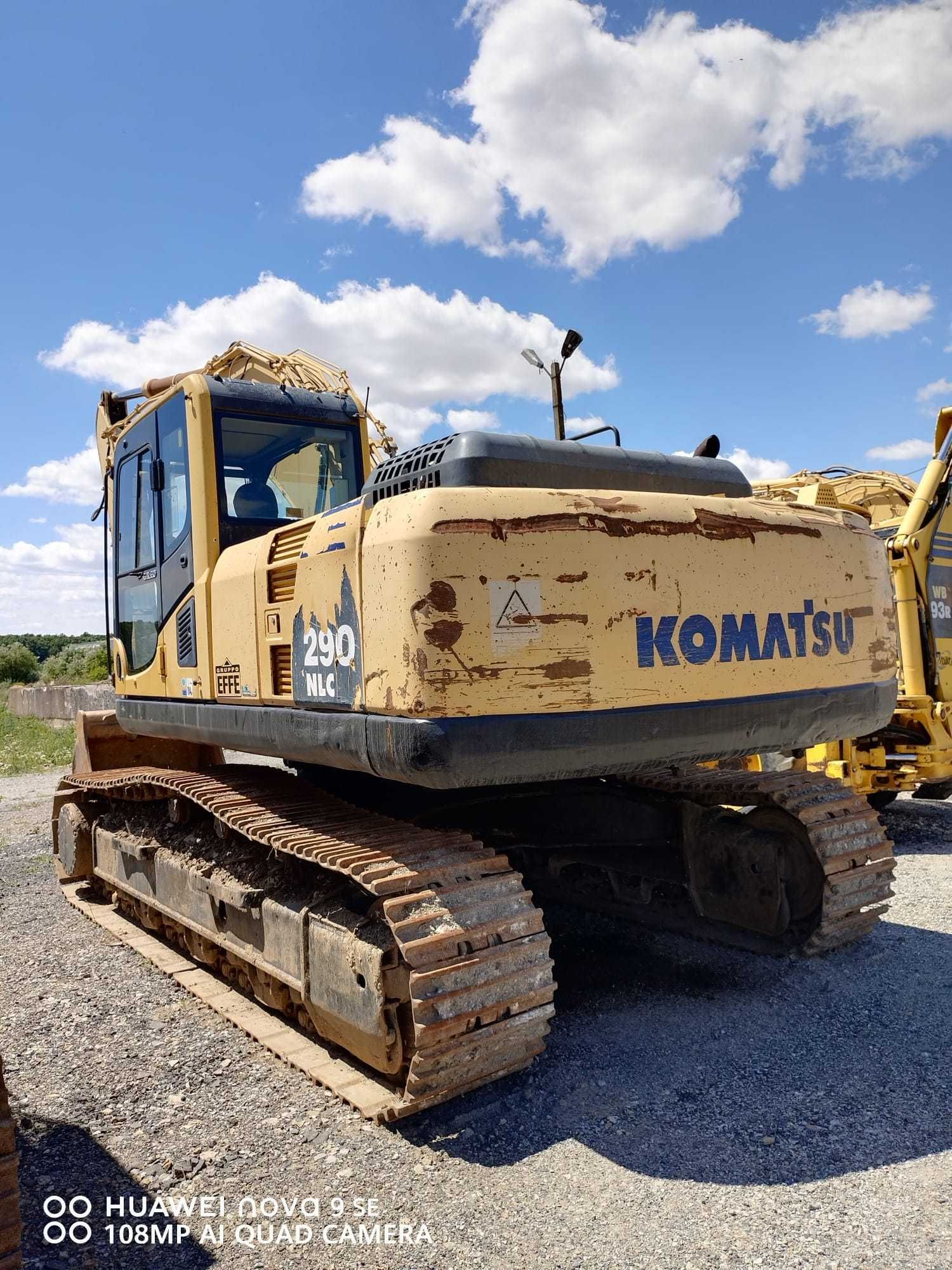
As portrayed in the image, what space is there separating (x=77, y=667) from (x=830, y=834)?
33.5 m

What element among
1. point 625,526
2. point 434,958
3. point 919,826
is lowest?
point 919,826

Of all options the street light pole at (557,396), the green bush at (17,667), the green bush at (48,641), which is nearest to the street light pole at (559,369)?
the street light pole at (557,396)

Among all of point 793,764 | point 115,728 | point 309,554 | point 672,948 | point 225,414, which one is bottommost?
point 672,948

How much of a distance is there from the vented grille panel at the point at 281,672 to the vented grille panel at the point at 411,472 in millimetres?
752

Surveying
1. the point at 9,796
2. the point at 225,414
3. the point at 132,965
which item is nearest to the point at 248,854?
the point at 132,965

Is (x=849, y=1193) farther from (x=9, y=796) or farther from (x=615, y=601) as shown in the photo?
(x=9, y=796)

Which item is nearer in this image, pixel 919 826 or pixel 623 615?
pixel 623 615

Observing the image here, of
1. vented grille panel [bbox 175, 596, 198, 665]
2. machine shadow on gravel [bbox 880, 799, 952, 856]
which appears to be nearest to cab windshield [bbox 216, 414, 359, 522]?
vented grille panel [bbox 175, 596, 198, 665]

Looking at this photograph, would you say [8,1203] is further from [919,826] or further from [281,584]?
[919,826]

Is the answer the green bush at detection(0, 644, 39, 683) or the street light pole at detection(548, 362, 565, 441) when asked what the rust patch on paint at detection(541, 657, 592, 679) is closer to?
the street light pole at detection(548, 362, 565, 441)

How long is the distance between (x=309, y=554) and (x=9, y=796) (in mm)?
10452

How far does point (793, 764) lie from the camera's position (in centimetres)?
794

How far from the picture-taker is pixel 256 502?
15.5 ft

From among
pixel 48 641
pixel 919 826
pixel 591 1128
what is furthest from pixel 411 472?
pixel 48 641
